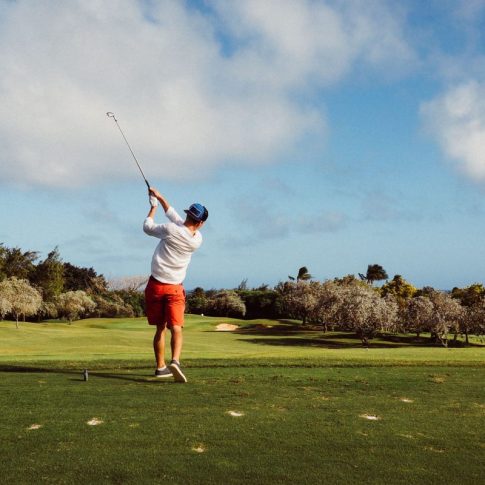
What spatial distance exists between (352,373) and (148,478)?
20.6ft

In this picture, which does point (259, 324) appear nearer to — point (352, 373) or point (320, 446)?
point (352, 373)

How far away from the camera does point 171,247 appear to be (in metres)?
8.57

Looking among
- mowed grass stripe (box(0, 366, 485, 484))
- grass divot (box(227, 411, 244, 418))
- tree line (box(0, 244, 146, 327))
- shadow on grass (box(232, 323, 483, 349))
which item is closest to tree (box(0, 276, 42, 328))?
tree line (box(0, 244, 146, 327))

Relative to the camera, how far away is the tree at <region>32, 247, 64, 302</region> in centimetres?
8031

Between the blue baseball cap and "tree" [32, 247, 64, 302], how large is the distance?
75968mm

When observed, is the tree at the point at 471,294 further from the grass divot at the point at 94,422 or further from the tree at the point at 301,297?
the grass divot at the point at 94,422

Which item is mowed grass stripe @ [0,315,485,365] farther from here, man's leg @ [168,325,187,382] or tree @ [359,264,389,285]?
tree @ [359,264,389,285]

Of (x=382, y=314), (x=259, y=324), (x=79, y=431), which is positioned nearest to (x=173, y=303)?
(x=79, y=431)

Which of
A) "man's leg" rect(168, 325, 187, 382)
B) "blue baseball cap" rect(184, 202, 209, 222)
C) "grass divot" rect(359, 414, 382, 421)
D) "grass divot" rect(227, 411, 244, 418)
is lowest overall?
"grass divot" rect(227, 411, 244, 418)

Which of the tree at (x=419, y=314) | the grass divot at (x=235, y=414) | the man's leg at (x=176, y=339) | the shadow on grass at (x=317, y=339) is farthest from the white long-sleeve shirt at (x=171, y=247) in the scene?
the tree at (x=419, y=314)

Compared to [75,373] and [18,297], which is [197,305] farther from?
[75,373]

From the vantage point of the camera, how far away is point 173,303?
338 inches

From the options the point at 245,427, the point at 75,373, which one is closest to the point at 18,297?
the point at 75,373

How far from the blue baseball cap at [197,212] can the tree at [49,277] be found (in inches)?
2991
